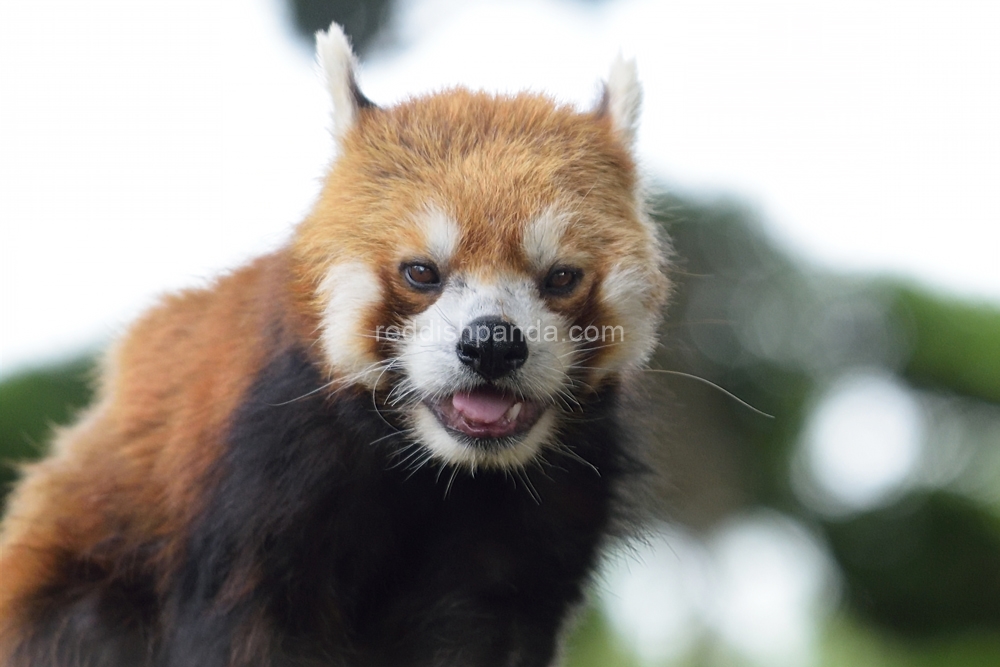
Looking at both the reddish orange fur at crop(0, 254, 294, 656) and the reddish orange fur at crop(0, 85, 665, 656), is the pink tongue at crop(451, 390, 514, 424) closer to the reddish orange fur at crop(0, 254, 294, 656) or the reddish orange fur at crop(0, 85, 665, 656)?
the reddish orange fur at crop(0, 85, 665, 656)

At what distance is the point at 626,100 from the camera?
248 centimetres

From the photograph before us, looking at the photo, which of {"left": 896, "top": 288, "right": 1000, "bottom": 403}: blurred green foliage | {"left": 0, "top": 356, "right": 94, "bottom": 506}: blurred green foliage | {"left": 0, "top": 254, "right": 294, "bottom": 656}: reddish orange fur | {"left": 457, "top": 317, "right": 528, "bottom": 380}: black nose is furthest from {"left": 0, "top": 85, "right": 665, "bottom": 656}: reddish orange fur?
{"left": 896, "top": 288, "right": 1000, "bottom": 403}: blurred green foliage

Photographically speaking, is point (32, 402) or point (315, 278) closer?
point (315, 278)

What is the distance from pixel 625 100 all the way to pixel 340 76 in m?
0.79

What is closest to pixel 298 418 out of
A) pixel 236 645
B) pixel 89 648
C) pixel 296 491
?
pixel 296 491

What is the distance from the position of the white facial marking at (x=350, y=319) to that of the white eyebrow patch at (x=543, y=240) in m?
0.37

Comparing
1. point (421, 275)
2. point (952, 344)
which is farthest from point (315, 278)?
point (952, 344)

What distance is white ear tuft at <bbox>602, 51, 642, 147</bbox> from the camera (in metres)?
2.48

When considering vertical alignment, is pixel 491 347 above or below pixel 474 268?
below

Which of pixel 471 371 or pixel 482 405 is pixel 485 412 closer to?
pixel 482 405

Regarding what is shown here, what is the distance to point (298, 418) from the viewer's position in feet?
7.19

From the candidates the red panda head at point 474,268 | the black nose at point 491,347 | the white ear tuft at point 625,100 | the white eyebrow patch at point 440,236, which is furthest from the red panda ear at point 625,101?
the black nose at point 491,347

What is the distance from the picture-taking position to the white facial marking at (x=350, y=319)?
2115mm

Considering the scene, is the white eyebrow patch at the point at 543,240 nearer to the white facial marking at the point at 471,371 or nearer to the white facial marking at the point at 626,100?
the white facial marking at the point at 471,371
